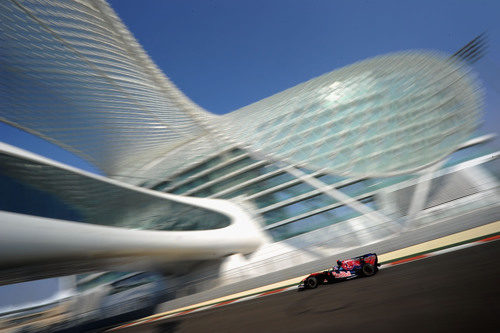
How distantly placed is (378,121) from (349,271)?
16.1 meters

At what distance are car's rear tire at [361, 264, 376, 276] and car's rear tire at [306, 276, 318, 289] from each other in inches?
55.0

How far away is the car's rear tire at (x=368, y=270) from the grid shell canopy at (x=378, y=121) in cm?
1300

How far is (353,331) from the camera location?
3238 mm

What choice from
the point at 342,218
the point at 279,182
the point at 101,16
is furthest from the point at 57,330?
the point at 342,218

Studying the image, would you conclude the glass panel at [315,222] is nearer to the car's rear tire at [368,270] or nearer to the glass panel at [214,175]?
the glass panel at [214,175]

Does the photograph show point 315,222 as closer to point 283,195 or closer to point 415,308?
point 283,195

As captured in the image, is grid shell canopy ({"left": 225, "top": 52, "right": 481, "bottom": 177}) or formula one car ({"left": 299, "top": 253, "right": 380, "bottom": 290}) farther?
grid shell canopy ({"left": 225, "top": 52, "right": 481, "bottom": 177})

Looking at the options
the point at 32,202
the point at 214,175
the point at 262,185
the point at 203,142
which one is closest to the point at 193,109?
the point at 203,142

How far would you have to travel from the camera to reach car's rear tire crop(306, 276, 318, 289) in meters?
8.38

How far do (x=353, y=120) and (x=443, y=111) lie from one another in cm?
645

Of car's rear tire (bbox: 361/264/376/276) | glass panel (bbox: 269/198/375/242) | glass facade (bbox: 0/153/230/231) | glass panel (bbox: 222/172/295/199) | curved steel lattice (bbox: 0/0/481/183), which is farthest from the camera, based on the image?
glass panel (bbox: 222/172/295/199)

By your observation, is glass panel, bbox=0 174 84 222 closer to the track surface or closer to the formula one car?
the track surface

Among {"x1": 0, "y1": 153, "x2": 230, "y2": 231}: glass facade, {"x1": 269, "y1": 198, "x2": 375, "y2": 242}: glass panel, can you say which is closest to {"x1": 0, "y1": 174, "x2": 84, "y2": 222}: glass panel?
{"x1": 0, "y1": 153, "x2": 230, "y2": 231}: glass facade

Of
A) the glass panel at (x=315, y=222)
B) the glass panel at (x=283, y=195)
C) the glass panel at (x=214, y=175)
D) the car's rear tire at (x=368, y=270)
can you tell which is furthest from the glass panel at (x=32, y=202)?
the glass panel at (x=315, y=222)
